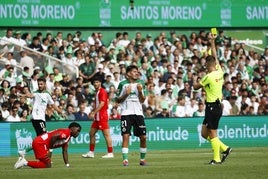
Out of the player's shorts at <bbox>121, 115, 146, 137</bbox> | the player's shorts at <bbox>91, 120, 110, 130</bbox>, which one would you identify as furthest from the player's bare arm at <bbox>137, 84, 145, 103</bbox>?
the player's shorts at <bbox>91, 120, 110, 130</bbox>

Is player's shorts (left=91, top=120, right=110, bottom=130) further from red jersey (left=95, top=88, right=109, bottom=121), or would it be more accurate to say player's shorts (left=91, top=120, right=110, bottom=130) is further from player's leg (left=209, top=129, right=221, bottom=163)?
player's leg (left=209, top=129, right=221, bottom=163)

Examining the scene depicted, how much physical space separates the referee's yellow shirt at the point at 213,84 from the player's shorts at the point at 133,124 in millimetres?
1743

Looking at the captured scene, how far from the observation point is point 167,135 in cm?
3331

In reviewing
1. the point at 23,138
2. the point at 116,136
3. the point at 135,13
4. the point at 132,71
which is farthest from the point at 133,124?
Answer: the point at 135,13

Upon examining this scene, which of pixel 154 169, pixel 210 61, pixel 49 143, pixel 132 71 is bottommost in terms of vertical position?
pixel 154 169

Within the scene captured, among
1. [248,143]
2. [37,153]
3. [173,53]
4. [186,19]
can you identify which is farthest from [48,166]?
[186,19]

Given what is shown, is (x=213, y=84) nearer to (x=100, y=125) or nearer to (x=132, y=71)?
(x=132, y=71)

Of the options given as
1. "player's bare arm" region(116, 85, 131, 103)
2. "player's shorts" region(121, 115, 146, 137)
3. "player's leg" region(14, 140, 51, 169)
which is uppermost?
"player's bare arm" region(116, 85, 131, 103)

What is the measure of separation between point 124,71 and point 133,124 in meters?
13.1

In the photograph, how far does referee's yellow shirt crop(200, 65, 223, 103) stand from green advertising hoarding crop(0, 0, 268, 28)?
16.2 m

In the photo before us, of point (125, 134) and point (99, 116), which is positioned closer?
point (125, 134)

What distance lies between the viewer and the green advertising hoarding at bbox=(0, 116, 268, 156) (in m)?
31.0

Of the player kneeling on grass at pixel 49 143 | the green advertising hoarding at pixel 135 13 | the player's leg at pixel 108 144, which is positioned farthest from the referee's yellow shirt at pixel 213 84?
the green advertising hoarding at pixel 135 13

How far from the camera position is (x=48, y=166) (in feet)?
72.2
